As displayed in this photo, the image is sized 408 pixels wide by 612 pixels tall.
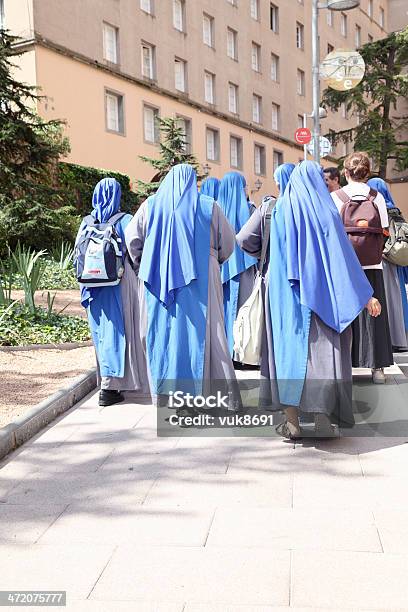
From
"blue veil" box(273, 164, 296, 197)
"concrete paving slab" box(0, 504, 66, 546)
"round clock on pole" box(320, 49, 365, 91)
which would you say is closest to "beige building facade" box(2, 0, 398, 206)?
"round clock on pole" box(320, 49, 365, 91)

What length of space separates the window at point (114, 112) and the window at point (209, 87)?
6411 mm

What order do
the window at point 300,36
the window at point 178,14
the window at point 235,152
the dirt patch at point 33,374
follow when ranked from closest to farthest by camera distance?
1. the dirt patch at point 33,374
2. the window at point 178,14
3. the window at point 235,152
4. the window at point 300,36

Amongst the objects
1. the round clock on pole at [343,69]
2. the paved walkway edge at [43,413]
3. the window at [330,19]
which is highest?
the window at [330,19]

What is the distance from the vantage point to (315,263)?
184 inches

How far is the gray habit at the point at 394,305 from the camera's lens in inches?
308

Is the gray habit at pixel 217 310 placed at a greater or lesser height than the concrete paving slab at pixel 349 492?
greater

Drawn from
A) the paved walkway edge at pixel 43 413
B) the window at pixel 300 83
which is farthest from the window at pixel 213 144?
the paved walkway edge at pixel 43 413

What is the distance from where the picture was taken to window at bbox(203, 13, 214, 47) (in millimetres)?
34625

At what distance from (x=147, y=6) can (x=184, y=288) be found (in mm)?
28340

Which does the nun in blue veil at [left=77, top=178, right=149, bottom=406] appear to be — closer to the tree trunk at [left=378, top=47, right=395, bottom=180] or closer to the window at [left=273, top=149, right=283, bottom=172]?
the tree trunk at [left=378, top=47, right=395, bottom=180]

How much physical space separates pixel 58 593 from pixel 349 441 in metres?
2.63

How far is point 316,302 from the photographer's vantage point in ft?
15.3

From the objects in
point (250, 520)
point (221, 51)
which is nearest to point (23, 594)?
point (250, 520)

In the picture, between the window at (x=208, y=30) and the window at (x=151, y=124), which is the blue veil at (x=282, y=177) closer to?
the window at (x=151, y=124)
